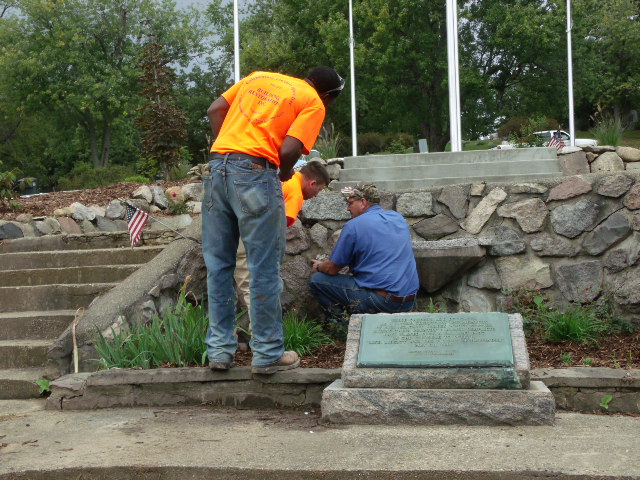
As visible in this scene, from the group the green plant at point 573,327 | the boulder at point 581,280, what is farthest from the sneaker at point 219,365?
the boulder at point 581,280

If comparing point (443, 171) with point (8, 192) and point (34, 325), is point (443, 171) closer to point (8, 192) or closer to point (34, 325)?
point (34, 325)

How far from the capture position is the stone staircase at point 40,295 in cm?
549

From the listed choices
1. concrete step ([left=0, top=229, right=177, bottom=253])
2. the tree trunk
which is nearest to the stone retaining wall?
concrete step ([left=0, top=229, right=177, bottom=253])

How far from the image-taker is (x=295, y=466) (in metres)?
3.35

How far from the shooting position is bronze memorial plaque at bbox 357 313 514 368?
4.20 meters

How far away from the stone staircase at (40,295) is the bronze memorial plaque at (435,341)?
2324 millimetres

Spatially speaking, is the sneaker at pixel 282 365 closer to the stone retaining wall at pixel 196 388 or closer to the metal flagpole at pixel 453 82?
the stone retaining wall at pixel 196 388

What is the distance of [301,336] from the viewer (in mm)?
5434

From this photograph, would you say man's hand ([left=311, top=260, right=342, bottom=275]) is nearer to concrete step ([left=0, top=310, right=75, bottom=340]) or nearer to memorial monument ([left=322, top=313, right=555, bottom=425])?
memorial monument ([left=322, top=313, right=555, bottom=425])

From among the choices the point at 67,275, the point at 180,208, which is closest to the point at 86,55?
the point at 180,208

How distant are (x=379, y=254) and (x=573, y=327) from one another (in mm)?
1521

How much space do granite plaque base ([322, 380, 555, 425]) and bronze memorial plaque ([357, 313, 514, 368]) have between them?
0.19 m

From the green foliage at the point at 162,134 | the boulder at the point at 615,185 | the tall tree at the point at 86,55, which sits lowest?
the boulder at the point at 615,185

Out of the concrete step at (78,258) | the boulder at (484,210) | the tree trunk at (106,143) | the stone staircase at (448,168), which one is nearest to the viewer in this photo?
the boulder at (484,210)
